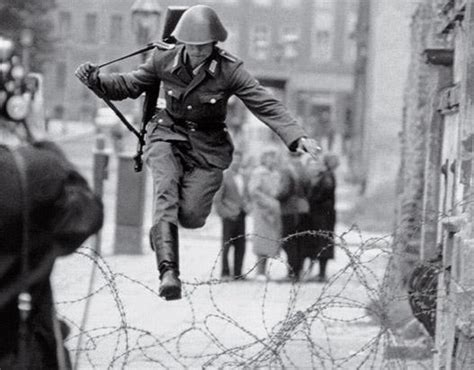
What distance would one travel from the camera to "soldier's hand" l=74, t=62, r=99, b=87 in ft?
23.4

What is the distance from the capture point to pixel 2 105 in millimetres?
4691

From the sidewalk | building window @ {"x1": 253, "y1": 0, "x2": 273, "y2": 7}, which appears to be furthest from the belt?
building window @ {"x1": 253, "y1": 0, "x2": 273, "y2": 7}

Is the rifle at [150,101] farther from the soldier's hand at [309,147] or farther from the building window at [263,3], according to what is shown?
the building window at [263,3]

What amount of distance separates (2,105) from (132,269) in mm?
12586

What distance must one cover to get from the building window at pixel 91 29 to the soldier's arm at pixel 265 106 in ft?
229

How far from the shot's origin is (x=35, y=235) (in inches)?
180

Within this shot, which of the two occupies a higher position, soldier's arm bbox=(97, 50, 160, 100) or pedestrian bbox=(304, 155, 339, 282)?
soldier's arm bbox=(97, 50, 160, 100)

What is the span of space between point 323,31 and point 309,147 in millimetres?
68932

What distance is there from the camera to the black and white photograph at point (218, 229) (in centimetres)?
472

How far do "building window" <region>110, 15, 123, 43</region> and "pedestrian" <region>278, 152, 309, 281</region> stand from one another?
59.6 meters

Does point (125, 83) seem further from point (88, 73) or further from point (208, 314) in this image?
point (208, 314)

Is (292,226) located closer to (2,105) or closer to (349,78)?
(2,105)

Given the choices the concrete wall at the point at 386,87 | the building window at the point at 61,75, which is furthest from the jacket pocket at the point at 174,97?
the building window at the point at 61,75

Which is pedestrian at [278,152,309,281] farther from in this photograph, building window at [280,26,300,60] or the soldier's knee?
building window at [280,26,300,60]
